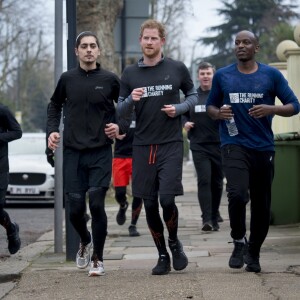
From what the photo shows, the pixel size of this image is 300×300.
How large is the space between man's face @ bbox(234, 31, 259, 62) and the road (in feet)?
11.1

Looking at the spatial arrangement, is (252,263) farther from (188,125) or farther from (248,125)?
(188,125)

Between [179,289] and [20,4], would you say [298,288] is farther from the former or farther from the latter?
[20,4]

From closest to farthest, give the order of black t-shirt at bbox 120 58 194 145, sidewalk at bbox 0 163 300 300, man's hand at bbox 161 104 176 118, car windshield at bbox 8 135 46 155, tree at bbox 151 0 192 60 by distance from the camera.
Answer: sidewalk at bbox 0 163 300 300, man's hand at bbox 161 104 176 118, black t-shirt at bbox 120 58 194 145, car windshield at bbox 8 135 46 155, tree at bbox 151 0 192 60

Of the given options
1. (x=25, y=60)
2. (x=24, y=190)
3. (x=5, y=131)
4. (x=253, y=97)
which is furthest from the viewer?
(x=25, y=60)

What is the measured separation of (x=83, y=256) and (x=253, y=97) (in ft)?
6.76

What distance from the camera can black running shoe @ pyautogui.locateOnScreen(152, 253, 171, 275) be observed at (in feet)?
31.5

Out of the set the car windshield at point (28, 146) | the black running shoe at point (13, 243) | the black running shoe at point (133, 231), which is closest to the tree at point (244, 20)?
the car windshield at point (28, 146)

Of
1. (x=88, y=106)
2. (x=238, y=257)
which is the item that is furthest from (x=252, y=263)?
(x=88, y=106)

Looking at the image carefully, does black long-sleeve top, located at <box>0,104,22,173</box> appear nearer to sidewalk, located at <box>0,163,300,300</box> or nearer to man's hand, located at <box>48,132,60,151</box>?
sidewalk, located at <box>0,163,300,300</box>

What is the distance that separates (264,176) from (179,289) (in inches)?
53.8

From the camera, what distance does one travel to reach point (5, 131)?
1142 centimetres

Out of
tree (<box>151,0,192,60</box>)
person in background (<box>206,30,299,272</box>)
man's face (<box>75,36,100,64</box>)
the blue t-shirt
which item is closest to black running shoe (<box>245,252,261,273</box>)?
person in background (<box>206,30,299,272</box>)

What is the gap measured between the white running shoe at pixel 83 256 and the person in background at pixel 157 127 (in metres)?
0.76

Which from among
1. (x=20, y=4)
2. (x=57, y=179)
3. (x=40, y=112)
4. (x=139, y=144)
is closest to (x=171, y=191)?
(x=139, y=144)
